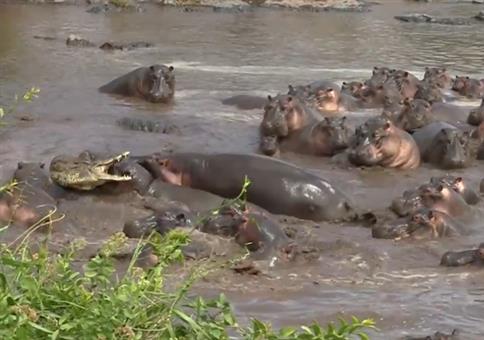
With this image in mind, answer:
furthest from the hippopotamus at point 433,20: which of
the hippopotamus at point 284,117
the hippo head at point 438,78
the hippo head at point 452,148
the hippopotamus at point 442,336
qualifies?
the hippopotamus at point 442,336

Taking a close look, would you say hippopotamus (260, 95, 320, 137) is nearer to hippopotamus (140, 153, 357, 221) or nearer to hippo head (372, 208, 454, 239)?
hippopotamus (140, 153, 357, 221)

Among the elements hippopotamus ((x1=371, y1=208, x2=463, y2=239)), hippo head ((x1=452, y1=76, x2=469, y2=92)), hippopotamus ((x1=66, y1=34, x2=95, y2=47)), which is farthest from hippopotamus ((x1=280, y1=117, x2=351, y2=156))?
hippopotamus ((x1=66, y1=34, x2=95, y2=47))

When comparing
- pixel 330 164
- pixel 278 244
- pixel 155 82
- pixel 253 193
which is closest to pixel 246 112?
pixel 155 82

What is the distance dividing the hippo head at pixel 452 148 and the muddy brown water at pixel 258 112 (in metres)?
0.11

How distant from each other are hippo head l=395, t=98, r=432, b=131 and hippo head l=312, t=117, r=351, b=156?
44.3 inches

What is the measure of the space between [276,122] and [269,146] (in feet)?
1.69

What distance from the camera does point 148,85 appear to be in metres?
11.6

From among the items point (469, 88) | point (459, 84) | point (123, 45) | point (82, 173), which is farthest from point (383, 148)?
point (123, 45)

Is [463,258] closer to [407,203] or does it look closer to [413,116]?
[407,203]

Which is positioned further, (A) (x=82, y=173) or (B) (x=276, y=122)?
(B) (x=276, y=122)

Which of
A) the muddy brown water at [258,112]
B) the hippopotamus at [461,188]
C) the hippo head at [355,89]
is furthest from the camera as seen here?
the hippo head at [355,89]

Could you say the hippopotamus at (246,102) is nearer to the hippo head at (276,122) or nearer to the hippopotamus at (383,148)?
the hippo head at (276,122)

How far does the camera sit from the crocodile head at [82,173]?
21.5ft

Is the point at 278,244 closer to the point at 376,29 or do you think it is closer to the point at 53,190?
the point at 53,190
